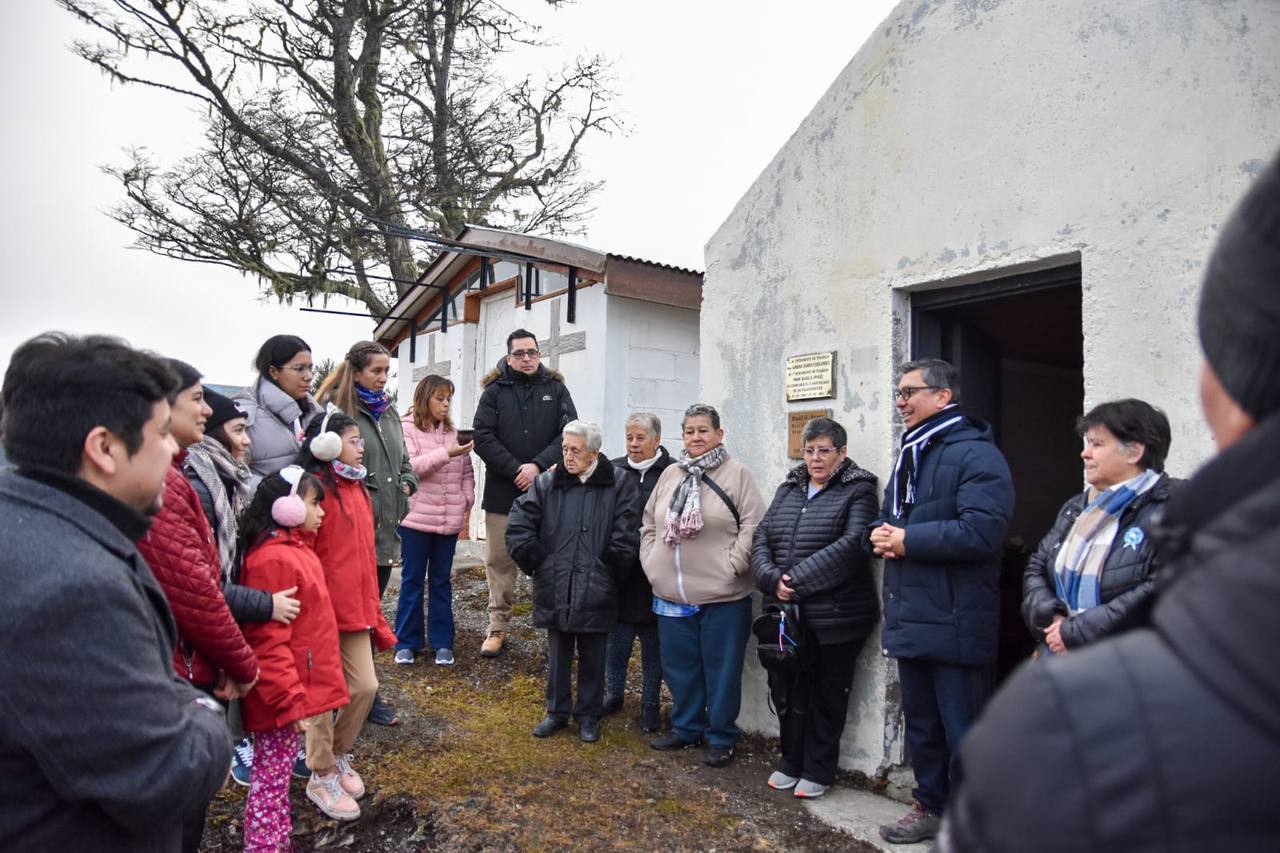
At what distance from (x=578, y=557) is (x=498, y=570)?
1444 millimetres

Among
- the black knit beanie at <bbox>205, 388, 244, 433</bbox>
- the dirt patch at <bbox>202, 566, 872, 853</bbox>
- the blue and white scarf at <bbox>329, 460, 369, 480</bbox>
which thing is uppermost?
the black knit beanie at <bbox>205, 388, 244, 433</bbox>

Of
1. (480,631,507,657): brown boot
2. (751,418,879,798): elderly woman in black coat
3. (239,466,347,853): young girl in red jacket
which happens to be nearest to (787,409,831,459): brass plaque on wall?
(751,418,879,798): elderly woman in black coat

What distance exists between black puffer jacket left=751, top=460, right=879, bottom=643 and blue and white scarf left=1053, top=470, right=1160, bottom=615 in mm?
1208

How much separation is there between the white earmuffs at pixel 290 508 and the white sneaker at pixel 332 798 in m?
1.28

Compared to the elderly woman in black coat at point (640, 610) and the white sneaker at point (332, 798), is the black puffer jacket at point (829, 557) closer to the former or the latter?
the elderly woman in black coat at point (640, 610)

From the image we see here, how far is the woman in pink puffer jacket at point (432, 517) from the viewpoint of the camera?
237 inches

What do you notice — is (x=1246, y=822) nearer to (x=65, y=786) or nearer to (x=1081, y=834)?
(x=1081, y=834)

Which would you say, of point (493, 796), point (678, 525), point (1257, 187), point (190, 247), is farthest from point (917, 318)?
point (190, 247)

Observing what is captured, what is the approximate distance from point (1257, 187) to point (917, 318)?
3916 mm

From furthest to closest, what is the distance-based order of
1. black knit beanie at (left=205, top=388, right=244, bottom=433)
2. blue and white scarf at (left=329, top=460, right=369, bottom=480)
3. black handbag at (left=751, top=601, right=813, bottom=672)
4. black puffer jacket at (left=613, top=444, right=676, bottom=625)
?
black puffer jacket at (left=613, top=444, right=676, bottom=625), black handbag at (left=751, top=601, right=813, bottom=672), blue and white scarf at (left=329, top=460, right=369, bottom=480), black knit beanie at (left=205, top=388, right=244, bottom=433)

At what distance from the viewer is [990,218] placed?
13.6 ft

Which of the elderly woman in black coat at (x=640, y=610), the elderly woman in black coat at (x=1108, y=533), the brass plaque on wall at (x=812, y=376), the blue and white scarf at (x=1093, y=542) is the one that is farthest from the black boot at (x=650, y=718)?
the blue and white scarf at (x=1093, y=542)

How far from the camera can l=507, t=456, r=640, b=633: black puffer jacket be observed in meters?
5.05

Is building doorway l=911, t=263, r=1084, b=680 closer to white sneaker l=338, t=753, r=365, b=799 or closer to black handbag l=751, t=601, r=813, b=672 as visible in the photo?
black handbag l=751, t=601, r=813, b=672
